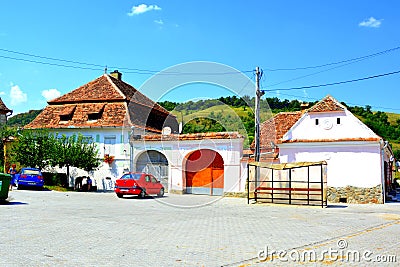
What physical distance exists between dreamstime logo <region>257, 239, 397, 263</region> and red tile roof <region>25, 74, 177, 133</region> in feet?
83.4

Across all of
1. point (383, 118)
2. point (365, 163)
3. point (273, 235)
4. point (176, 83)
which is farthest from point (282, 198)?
point (383, 118)

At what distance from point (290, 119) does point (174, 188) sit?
11.1 metres

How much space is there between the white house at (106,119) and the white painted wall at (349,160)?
44.4 ft

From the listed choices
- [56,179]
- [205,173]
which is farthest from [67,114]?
[205,173]

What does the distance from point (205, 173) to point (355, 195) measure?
9602 mm

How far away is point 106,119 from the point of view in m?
34.2

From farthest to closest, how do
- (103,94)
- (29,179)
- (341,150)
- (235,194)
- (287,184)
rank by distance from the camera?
(103,94), (29,179), (235,194), (341,150), (287,184)

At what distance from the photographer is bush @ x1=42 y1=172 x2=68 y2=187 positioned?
3181 centimetres

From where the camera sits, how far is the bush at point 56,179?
3181 centimetres

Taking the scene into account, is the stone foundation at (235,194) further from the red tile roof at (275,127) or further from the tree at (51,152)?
the tree at (51,152)

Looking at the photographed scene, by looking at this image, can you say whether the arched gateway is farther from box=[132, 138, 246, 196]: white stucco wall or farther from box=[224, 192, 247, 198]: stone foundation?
box=[224, 192, 247, 198]: stone foundation

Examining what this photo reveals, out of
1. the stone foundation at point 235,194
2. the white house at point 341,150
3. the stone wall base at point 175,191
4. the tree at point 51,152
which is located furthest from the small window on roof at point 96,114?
the white house at point 341,150

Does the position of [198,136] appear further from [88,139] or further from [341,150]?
[88,139]

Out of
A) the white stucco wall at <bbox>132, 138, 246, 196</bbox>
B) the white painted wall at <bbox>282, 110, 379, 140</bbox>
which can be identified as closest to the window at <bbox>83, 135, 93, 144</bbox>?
the white stucco wall at <bbox>132, 138, 246, 196</bbox>
